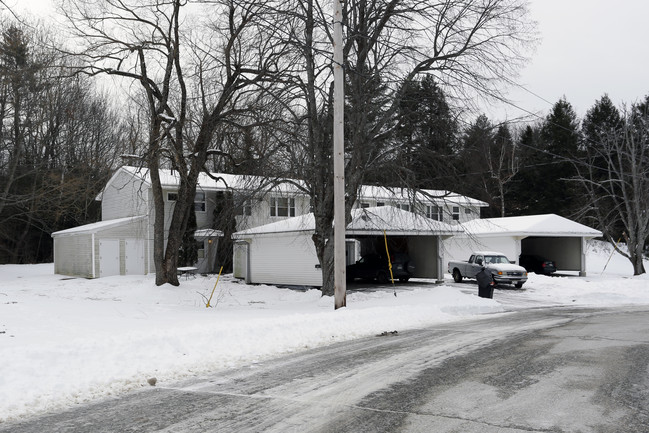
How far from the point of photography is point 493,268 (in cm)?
2784

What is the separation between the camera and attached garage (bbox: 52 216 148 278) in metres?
33.6

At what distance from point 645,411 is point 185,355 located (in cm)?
665

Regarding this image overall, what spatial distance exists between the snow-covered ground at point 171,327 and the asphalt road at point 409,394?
67 centimetres

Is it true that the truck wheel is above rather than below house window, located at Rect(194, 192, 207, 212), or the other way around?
below

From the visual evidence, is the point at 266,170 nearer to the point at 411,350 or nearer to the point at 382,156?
the point at 382,156

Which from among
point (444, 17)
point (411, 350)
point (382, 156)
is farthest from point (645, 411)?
point (444, 17)

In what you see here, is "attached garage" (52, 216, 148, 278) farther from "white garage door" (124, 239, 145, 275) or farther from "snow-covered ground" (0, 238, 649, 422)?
"snow-covered ground" (0, 238, 649, 422)

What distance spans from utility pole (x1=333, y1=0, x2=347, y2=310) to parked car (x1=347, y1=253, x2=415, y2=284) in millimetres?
14622

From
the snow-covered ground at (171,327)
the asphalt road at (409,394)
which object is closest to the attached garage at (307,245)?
the snow-covered ground at (171,327)

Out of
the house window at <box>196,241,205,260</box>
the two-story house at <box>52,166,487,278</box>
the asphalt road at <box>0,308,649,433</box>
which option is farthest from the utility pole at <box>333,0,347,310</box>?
the house window at <box>196,241,205,260</box>

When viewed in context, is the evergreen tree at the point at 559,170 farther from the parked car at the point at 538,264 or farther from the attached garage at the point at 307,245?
the attached garage at the point at 307,245

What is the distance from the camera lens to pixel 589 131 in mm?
56250

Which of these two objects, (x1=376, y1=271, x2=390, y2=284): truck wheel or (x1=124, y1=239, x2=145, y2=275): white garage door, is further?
(x1=124, y1=239, x2=145, y2=275): white garage door

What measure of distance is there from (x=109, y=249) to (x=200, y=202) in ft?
21.4
